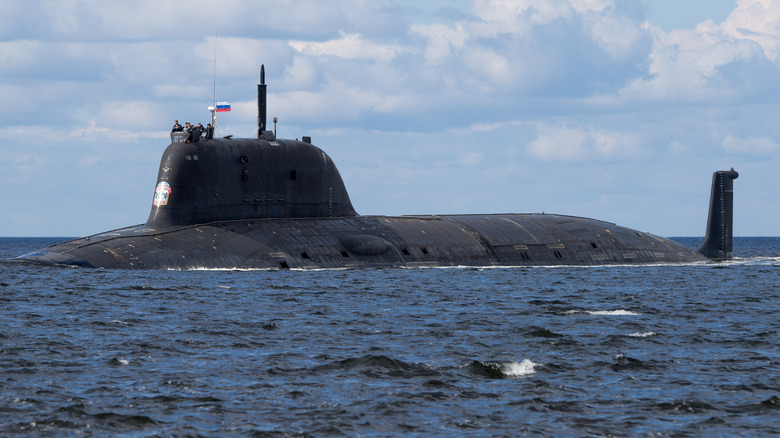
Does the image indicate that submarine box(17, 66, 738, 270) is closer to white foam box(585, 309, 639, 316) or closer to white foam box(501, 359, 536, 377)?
white foam box(585, 309, 639, 316)

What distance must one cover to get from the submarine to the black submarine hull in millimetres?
53

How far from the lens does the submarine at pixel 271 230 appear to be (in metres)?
41.6

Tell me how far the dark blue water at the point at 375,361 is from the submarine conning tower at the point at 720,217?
2223 cm

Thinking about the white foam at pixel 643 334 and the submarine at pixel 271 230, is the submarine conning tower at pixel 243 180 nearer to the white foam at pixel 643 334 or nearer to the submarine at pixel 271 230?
the submarine at pixel 271 230

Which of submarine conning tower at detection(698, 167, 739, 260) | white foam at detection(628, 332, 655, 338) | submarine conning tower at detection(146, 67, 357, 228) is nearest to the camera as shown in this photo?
white foam at detection(628, 332, 655, 338)

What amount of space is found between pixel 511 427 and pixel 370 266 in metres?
30.2

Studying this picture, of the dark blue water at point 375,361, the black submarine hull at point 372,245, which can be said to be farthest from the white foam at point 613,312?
the black submarine hull at point 372,245

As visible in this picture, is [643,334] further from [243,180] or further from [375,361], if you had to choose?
[243,180]

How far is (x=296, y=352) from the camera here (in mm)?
22016

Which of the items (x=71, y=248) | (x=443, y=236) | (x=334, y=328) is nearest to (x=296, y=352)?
(x=334, y=328)

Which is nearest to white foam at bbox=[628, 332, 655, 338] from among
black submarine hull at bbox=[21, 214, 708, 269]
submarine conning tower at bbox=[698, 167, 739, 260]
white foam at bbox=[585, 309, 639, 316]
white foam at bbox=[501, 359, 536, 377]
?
white foam at bbox=[585, 309, 639, 316]

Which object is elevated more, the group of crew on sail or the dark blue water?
the group of crew on sail

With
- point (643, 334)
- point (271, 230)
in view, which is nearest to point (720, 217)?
point (271, 230)

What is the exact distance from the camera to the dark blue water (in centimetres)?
1581
